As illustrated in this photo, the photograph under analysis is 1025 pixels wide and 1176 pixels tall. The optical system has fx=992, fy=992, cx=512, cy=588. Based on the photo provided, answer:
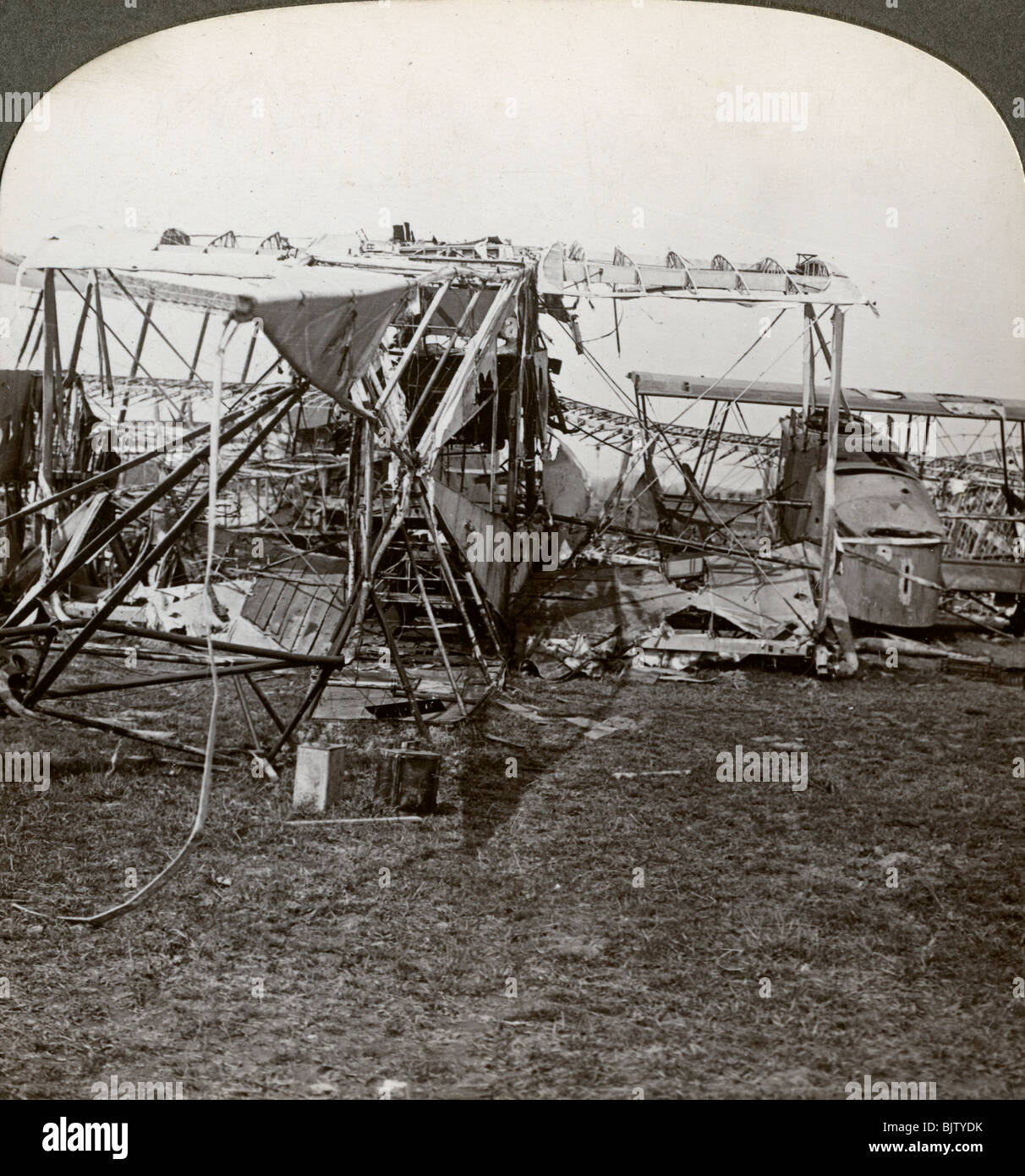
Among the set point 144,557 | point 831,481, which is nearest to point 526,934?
point 144,557

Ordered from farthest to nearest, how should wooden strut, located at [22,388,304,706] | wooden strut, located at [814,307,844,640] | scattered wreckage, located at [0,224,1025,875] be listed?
wooden strut, located at [814,307,844,640], scattered wreckage, located at [0,224,1025,875], wooden strut, located at [22,388,304,706]

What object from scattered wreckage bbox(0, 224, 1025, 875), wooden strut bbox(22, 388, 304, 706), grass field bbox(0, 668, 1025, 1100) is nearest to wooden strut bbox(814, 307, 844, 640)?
scattered wreckage bbox(0, 224, 1025, 875)

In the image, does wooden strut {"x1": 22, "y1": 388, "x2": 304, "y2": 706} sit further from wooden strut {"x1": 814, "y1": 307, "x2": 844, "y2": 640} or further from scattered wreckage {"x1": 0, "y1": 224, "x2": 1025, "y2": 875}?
wooden strut {"x1": 814, "y1": 307, "x2": 844, "y2": 640}

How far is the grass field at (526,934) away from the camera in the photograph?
395 cm

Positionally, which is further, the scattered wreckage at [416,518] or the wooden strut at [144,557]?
the scattered wreckage at [416,518]

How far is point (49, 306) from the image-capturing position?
618 cm

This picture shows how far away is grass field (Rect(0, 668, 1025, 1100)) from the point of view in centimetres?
395

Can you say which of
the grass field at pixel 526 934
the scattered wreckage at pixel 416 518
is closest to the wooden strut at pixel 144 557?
the scattered wreckage at pixel 416 518

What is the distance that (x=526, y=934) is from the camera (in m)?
5.07

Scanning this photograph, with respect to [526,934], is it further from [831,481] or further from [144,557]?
[831,481]

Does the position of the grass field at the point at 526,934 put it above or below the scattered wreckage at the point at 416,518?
below

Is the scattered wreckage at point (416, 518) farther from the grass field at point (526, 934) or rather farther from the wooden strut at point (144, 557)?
the grass field at point (526, 934)

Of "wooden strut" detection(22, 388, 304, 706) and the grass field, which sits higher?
"wooden strut" detection(22, 388, 304, 706)
